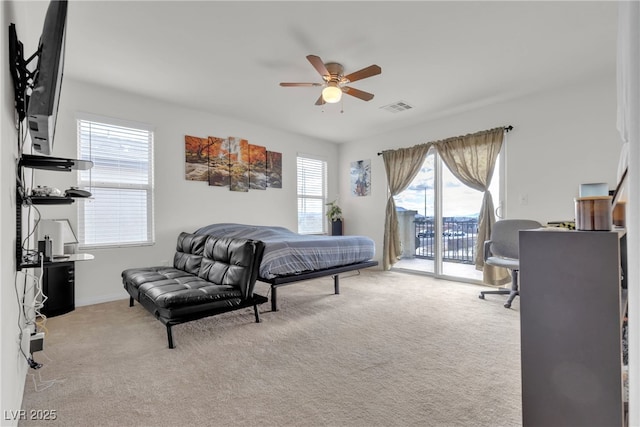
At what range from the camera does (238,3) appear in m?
2.23

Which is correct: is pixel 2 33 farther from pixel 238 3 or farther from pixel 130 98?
pixel 130 98

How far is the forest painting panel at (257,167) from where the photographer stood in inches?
199

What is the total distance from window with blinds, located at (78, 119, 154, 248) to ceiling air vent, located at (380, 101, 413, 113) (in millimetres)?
3365

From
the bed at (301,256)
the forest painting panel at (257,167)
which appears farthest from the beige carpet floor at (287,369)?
the forest painting panel at (257,167)

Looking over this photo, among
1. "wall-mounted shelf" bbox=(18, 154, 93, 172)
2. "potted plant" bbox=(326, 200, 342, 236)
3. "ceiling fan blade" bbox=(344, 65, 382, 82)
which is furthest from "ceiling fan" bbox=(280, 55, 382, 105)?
"potted plant" bbox=(326, 200, 342, 236)

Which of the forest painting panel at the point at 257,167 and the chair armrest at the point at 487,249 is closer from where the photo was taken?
the chair armrest at the point at 487,249

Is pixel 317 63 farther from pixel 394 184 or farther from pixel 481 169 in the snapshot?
pixel 394 184

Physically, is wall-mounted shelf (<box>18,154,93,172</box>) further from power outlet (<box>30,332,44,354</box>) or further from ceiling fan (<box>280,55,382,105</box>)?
ceiling fan (<box>280,55,382,105</box>)

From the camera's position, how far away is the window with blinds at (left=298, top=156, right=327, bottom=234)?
5887mm

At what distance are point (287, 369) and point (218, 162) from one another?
11.6ft

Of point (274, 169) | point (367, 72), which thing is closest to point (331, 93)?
point (367, 72)

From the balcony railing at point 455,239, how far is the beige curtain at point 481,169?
532 mm

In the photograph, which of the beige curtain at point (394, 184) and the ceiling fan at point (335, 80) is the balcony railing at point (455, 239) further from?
the ceiling fan at point (335, 80)

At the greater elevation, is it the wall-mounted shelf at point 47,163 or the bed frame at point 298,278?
the wall-mounted shelf at point 47,163
